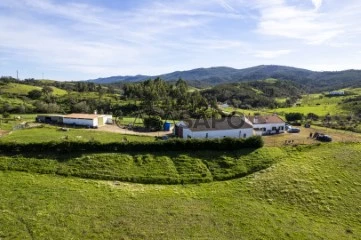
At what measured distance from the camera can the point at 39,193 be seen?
122 feet

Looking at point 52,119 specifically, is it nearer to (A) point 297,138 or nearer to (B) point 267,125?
(B) point 267,125

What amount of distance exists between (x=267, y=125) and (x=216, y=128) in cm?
1330

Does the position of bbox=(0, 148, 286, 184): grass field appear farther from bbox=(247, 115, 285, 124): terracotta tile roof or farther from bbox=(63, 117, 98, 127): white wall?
bbox=(63, 117, 98, 127): white wall

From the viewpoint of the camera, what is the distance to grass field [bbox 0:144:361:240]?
31578 millimetres

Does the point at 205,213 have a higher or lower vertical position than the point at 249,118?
lower

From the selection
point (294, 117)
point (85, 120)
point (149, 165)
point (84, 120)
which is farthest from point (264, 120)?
point (84, 120)

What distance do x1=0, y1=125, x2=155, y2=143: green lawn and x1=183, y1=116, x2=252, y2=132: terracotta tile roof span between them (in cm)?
784

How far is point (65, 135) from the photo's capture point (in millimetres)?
60281

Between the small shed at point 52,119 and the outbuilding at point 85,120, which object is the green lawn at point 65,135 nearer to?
the outbuilding at point 85,120

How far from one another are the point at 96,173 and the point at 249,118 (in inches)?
1474

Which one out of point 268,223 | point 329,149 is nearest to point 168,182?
point 268,223

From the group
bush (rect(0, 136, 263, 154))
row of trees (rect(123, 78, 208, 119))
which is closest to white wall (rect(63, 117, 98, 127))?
bush (rect(0, 136, 263, 154))

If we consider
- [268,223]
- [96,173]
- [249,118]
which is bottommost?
[268,223]

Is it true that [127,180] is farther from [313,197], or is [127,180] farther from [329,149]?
[329,149]
